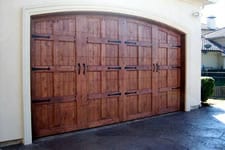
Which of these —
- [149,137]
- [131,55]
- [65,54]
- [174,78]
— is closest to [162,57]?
[174,78]

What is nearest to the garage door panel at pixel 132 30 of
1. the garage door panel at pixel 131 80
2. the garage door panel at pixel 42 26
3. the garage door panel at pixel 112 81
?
the garage door panel at pixel 131 80

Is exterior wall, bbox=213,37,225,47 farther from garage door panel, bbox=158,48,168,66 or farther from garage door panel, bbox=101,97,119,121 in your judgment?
garage door panel, bbox=101,97,119,121

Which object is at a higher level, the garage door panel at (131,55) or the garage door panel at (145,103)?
the garage door panel at (131,55)

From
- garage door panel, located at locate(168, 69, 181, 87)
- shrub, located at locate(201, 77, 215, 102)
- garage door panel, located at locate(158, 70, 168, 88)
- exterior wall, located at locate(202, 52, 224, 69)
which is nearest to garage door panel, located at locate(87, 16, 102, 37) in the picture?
garage door panel, located at locate(158, 70, 168, 88)

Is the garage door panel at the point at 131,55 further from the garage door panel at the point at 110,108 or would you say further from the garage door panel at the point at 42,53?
the garage door panel at the point at 42,53

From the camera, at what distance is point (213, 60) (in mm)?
22422

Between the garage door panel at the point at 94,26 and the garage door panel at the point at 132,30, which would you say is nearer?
the garage door panel at the point at 94,26

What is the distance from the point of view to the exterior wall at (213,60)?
72.2ft

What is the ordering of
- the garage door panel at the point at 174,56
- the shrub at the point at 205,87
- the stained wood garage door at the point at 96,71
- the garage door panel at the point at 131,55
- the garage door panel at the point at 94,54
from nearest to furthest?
the stained wood garage door at the point at 96,71
the garage door panel at the point at 94,54
the garage door panel at the point at 131,55
the garage door panel at the point at 174,56
the shrub at the point at 205,87

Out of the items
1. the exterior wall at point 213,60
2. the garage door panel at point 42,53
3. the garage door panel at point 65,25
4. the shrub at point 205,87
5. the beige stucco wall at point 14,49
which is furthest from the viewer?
the exterior wall at point 213,60

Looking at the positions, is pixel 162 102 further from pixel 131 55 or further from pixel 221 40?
pixel 221 40

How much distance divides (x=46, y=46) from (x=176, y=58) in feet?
12.8

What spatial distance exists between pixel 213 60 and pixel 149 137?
19.6 meters

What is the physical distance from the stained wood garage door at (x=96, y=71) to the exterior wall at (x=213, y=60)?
642 inches
